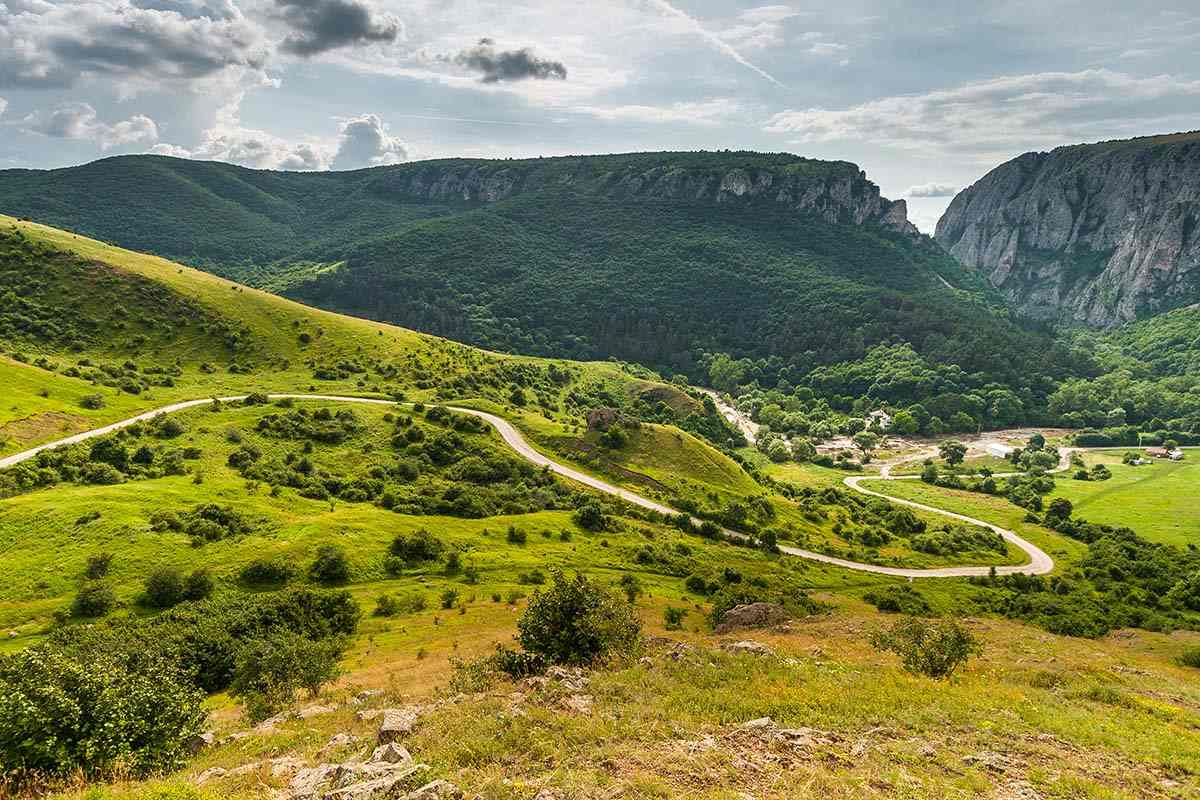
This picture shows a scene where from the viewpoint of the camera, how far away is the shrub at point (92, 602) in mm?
49750

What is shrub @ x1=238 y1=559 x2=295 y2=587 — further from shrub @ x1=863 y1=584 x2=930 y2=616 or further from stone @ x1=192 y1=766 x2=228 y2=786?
shrub @ x1=863 y1=584 x2=930 y2=616

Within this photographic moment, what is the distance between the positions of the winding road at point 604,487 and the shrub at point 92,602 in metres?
37.0

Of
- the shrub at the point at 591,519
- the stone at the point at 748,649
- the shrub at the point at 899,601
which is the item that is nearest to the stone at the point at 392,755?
the stone at the point at 748,649

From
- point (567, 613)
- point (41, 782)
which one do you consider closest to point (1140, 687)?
point (567, 613)

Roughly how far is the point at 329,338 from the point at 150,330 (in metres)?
37.6

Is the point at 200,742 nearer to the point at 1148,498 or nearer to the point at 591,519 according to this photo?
the point at 591,519

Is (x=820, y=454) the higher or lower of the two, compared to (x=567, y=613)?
lower

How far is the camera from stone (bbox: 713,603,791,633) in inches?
2288

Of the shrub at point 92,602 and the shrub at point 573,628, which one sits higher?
the shrub at point 573,628

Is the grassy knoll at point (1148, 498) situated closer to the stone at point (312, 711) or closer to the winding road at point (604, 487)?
the winding road at point (604, 487)

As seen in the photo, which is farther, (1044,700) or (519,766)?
(1044,700)

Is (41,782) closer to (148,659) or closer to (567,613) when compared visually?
(148,659)

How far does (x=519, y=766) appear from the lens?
67.5 ft

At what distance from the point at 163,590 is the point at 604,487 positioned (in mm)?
70854
